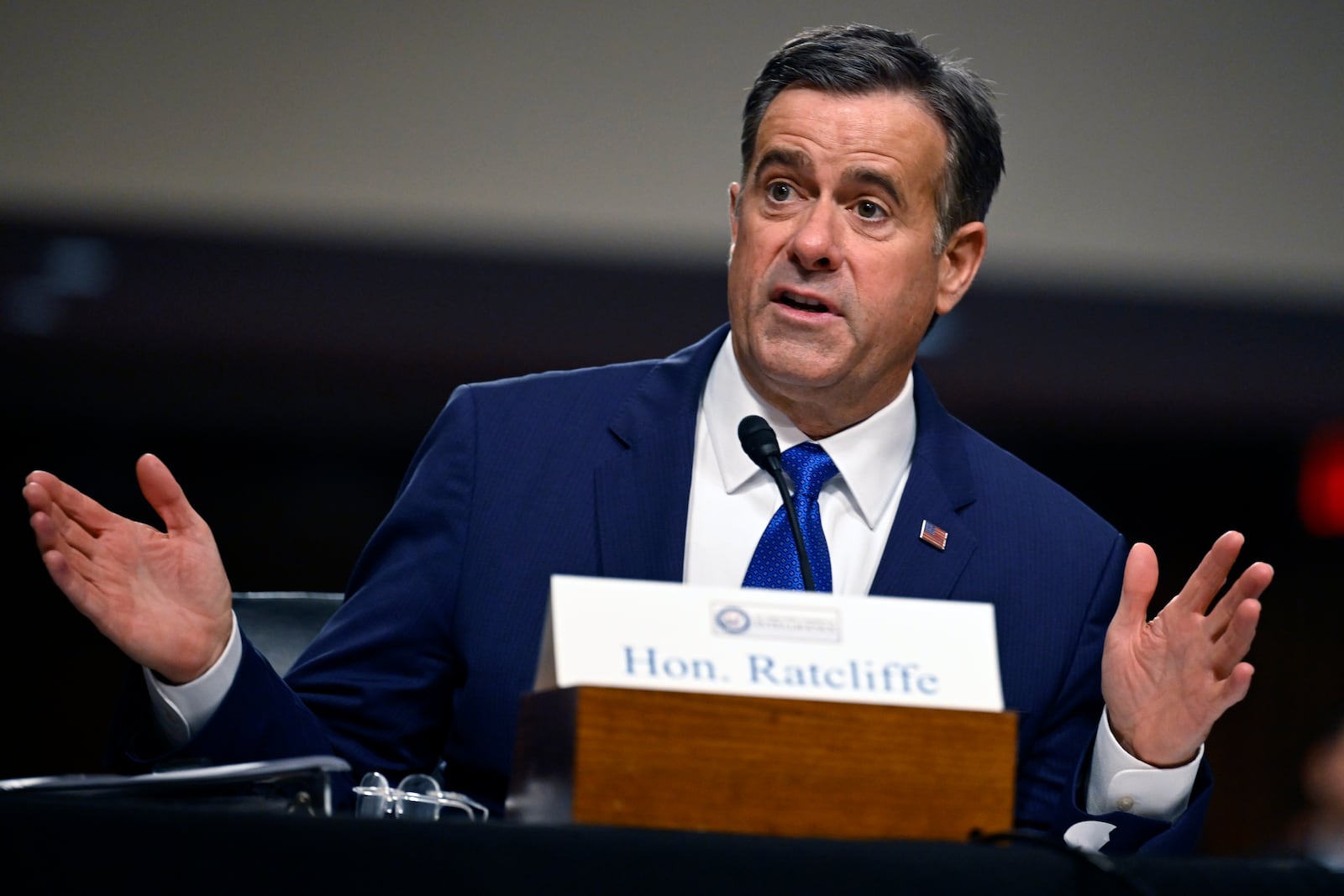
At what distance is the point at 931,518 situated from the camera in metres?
1.99

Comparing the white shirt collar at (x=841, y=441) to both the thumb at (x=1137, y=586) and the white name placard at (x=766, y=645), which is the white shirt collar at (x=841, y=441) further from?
the white name placard at (x=766, y=645)

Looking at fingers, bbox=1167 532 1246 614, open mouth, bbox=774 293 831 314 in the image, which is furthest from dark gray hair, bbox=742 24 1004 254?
fingers, bbox=1167 532 1246 614

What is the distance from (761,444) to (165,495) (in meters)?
0.59

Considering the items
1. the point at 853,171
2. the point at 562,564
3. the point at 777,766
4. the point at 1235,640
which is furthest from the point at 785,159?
the point at 777,766

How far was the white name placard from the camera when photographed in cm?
111

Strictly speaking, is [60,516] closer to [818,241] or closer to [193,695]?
[193,695]

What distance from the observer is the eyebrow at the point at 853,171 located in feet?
6.54

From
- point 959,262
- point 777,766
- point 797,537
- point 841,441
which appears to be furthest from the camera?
point 959,262

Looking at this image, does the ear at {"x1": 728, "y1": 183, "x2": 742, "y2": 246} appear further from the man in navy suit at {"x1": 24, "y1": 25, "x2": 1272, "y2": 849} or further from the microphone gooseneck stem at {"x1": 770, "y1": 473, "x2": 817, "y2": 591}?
the microphone gooseneck stem at {"x1": 770, "y1": 473, "x2": 817, "y2": 591}

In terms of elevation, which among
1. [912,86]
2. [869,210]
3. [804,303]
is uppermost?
[912,86]

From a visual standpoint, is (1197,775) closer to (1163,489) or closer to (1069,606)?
(1069,606)

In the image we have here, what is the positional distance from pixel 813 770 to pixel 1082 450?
335 centimetres

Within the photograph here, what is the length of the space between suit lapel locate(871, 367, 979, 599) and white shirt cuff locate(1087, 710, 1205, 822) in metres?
0.36

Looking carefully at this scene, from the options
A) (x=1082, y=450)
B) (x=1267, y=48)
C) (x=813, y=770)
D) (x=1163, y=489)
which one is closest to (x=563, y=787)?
(x=813, y=770)
